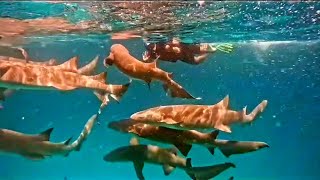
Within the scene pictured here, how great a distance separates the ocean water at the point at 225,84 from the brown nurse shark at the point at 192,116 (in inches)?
81.5

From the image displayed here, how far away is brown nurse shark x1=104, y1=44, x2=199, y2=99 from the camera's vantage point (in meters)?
8.30

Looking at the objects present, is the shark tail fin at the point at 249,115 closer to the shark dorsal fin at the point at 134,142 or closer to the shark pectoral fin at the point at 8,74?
the shark dorsal fin at the point at 134,142

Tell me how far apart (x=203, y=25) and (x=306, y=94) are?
139ft

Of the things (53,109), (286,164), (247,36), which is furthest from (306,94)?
(286,164)

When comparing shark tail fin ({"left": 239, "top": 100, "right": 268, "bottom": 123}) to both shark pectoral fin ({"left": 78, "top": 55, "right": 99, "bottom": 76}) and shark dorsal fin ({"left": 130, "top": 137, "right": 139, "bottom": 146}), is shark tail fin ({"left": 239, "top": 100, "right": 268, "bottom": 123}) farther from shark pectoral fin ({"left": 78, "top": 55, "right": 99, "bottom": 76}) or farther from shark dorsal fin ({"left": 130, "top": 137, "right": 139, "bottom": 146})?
shark pectoral fin ({"left": 78, "top": 55, "right": 99, "bottom": 76})

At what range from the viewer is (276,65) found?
4603cm

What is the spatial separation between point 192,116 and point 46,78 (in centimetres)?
295

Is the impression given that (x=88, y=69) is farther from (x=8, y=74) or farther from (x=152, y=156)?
(x=152, y=156)

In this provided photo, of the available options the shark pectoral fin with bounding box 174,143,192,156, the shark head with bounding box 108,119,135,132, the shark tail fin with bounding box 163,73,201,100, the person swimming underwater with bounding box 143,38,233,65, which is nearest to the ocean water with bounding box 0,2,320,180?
the shark head with bounding box 108,119,135,132

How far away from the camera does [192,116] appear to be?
26.1ft

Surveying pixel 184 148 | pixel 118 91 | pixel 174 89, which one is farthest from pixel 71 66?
pixel 184 148

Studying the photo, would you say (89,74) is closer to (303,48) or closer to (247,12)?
(247,12)

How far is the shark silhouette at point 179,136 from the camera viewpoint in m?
8.77

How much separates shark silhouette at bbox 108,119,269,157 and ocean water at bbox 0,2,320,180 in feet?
4.77
